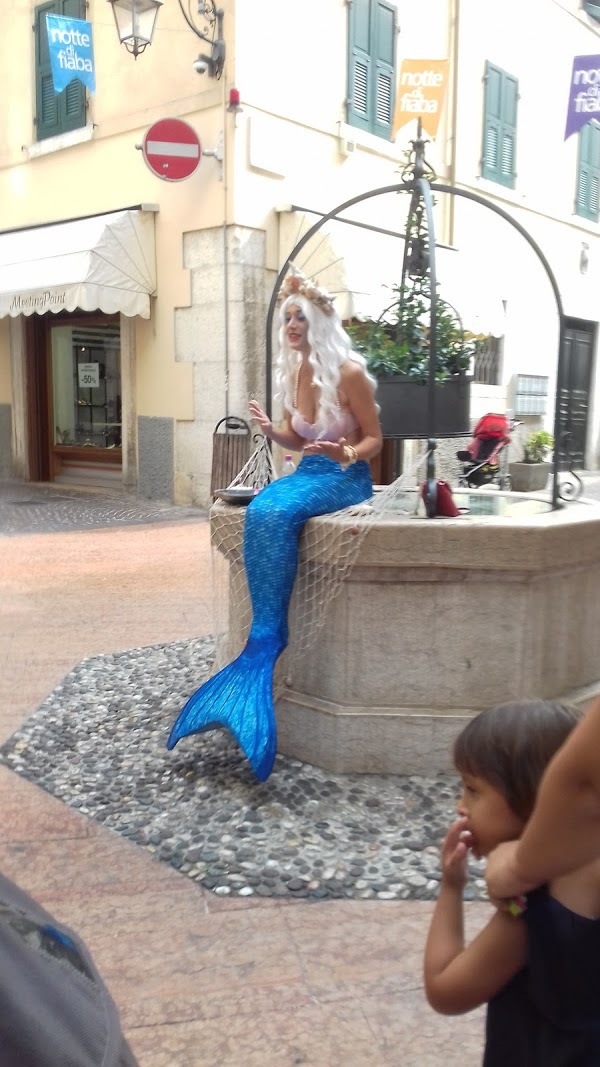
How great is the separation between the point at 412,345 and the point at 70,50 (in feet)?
26.8

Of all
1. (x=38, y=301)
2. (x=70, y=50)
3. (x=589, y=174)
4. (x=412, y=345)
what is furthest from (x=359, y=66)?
→ (x=412, y=345)

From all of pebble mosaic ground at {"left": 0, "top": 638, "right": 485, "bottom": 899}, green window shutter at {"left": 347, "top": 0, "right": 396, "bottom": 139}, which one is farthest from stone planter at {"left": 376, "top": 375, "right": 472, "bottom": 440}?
green window shutter at {"left": 347, "top": 0, "right": 396, "bottom": 139}

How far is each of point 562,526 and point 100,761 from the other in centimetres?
190

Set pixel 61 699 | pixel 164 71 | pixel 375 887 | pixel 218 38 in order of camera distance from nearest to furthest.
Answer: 1. pixel 375 887
2. pixel 61 699
3. pixel 218 38
4. pixel 164 71

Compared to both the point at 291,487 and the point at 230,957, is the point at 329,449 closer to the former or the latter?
the point at 291,487

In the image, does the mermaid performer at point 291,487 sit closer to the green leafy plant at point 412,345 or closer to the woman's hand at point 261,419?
the woman's hand at point 261,419

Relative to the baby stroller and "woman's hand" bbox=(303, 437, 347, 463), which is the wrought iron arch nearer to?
"woman's hand" bbox=(303, 437, 347, 463)

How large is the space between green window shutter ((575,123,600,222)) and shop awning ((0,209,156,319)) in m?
7.91

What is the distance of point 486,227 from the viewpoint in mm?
12875

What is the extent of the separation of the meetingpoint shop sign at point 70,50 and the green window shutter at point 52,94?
0.79 metres

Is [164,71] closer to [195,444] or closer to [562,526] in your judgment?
[195,444]

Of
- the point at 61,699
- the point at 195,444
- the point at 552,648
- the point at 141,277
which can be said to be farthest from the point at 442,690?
the point at 141,277

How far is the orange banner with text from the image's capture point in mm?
9797

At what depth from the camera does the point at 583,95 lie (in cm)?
988
